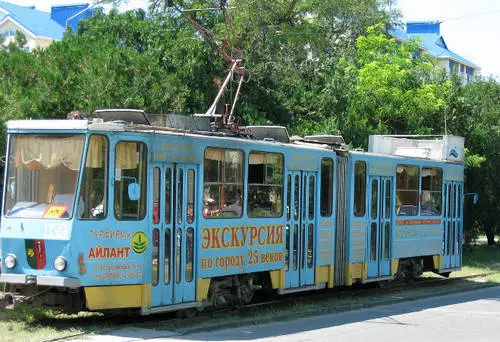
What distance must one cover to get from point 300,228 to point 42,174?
5616 mm

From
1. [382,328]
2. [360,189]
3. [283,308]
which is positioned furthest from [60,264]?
[360,189]

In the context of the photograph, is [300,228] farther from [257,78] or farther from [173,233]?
[257,78]

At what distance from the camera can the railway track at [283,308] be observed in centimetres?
1272

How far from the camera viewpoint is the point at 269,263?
15.2m

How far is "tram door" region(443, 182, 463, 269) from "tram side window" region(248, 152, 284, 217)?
24.8ft

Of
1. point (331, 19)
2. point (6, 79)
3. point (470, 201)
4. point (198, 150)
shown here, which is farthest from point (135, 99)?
point (331, 19)

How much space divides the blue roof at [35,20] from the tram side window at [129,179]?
48942 millimetres

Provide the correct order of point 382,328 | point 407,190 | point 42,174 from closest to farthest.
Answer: point 42,174, point 382,328, point 407,190

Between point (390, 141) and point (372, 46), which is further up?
point (372, 46)

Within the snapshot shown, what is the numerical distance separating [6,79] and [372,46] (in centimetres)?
1511

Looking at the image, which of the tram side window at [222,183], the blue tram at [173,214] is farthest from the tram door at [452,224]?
the tram side window at [222,183]

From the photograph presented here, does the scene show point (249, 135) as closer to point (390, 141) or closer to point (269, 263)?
point (269, 263)

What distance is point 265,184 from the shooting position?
15023 millimetres

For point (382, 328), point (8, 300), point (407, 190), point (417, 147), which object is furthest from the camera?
point (417, 147)
